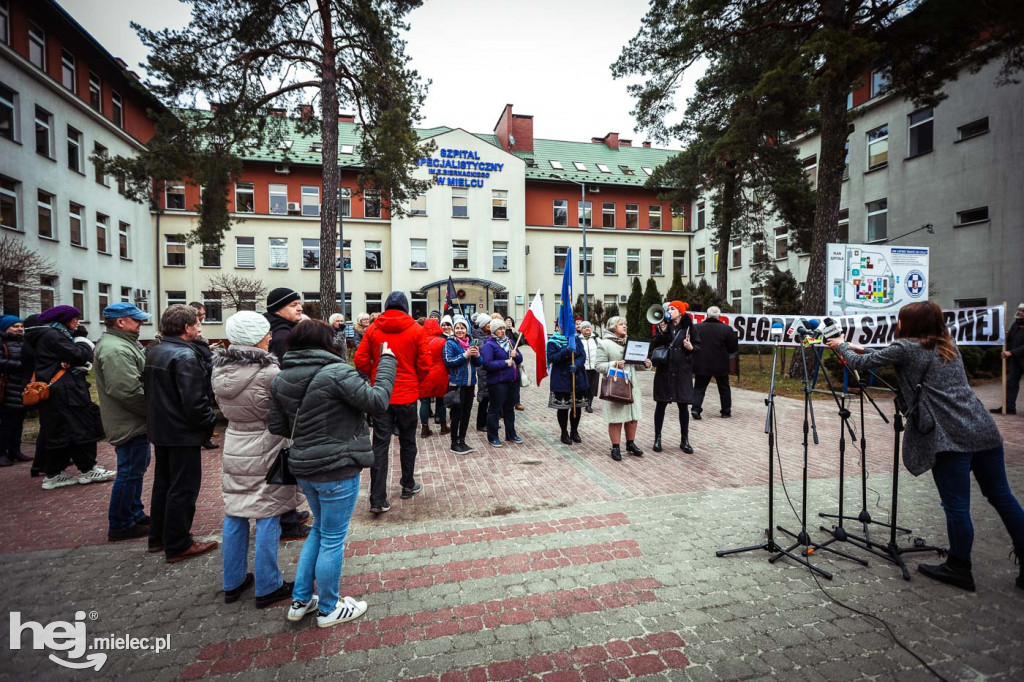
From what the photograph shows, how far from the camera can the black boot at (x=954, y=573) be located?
340 cm

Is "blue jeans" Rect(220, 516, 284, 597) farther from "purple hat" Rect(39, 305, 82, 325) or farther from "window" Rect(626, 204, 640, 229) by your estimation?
"window" Rect(626, 204, 640, 229)

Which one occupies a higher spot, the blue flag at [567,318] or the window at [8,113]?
the window at [8,113]

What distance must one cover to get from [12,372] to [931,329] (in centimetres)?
996

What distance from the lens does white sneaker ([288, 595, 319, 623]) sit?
312 cm

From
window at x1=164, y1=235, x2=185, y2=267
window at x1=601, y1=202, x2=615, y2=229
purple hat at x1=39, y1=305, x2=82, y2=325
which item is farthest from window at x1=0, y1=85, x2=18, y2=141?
window at x1=601, y1=202, x2=615, y2=229

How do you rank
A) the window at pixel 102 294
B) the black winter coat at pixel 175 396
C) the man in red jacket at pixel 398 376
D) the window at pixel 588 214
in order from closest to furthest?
the black winter coat at pixel 175 396
the man in red jacket at pixel 398 376
the window at pixel 102 294
the window at pixel 588 214

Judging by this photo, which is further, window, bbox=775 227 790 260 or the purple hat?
window, bbox=775 227 790 260

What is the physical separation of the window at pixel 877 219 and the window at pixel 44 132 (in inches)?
1418

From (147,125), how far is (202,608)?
3514 centimetres

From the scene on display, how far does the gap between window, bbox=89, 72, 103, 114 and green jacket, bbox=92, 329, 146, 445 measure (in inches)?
1075

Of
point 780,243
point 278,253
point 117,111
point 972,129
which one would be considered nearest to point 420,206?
point 278,253

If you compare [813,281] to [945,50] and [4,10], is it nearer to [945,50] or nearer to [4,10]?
[945,50]

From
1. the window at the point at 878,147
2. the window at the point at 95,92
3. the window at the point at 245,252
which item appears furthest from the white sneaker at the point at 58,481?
the window at the point at 245,252

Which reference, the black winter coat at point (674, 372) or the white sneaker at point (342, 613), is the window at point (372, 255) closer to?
the black winter coat at point (674, 372)
